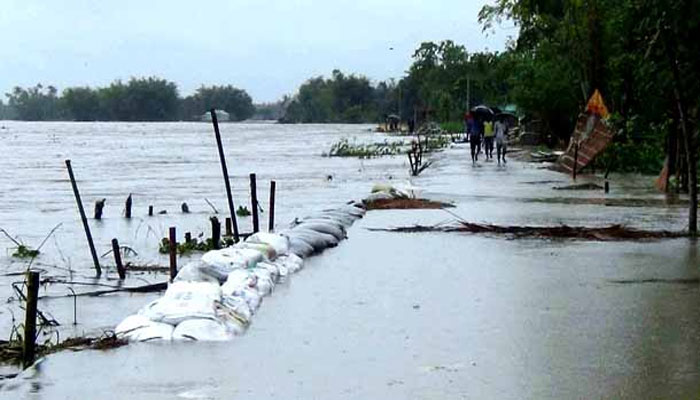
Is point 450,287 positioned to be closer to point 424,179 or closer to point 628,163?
point 424,179

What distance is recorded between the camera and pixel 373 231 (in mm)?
18047

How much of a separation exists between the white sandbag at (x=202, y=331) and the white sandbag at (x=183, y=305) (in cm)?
10

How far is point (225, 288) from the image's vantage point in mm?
11094

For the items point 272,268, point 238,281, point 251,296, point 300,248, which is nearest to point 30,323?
point 251,296

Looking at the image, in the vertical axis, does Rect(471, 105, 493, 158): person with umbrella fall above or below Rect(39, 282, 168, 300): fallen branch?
above

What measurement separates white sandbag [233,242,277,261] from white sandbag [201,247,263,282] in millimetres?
230

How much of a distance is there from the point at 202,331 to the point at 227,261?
2.98 meters

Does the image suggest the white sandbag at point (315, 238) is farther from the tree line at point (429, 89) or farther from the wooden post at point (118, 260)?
the tree line at point (429, 89)

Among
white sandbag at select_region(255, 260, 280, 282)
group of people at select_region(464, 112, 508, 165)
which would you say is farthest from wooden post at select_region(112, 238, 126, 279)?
group of people at select_region(464, 112, 508, 165)

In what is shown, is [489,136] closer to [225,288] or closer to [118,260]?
[118,260]

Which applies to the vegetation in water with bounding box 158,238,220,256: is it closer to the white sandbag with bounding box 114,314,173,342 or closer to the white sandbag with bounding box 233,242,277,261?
the white sandbag with bounding box 233,242,277,261

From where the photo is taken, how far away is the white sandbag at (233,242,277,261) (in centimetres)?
1344

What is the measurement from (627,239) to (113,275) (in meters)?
6.77

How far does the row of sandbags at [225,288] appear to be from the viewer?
31.3ft
